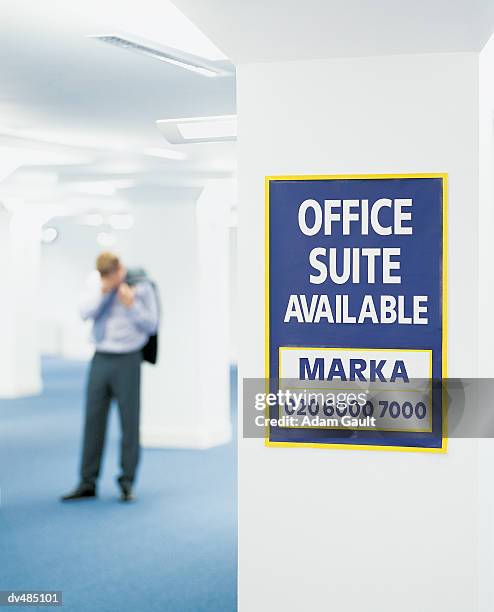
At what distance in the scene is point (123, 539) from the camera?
5.05 meters

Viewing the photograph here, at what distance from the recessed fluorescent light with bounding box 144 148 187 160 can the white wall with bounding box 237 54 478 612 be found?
3.50 m

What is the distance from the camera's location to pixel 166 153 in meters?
6.43

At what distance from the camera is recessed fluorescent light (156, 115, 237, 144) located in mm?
3506

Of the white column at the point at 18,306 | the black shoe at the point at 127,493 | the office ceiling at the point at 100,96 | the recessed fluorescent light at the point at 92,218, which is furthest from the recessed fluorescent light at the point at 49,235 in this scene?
the black shoe at the point at 127,493

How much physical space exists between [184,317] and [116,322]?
2.23m

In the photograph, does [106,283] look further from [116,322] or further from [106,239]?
[106,239]

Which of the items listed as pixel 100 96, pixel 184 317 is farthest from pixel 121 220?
pixel 100 96

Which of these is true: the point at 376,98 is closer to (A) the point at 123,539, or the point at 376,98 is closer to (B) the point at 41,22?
(B) the point at 41,22

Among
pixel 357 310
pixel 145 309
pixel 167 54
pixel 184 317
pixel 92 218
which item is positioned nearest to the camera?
pixel 357 310

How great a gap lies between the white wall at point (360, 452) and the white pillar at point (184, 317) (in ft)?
16.5

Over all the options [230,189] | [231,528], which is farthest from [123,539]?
[230,189]

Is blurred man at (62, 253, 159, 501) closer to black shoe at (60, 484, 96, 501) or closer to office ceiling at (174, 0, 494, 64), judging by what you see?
black shoe at (60, 484, 96, 501)

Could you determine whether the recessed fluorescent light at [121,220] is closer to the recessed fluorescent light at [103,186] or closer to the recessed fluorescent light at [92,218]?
the recessed fluorescent light at [92,218]

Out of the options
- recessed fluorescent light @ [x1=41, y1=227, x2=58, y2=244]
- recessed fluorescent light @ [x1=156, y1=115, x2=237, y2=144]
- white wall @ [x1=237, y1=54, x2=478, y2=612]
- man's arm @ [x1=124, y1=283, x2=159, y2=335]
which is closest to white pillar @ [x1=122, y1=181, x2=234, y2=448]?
man's arm @ [x1=124, y1=283, x2=159, y2=335]
